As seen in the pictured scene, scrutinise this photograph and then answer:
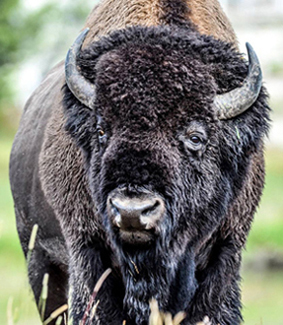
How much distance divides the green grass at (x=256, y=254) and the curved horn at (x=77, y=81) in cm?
307

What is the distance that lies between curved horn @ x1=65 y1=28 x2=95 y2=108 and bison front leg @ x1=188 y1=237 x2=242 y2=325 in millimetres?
1465

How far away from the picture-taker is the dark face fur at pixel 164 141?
502 cm

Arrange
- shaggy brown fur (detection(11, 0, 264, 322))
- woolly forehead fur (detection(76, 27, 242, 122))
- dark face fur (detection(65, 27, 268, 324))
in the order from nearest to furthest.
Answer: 1. dark face fur (detection(65, 27, 268, 324))
2. woolly forehead fur (detection(76, 27, 242, 122))
3. shaggy brown fur (detection(11, 0, 264, 322))

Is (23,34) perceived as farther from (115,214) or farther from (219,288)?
(115,214)

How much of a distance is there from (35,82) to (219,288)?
145 ft

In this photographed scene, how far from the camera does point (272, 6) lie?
43.9 m

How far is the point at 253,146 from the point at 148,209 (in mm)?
1167

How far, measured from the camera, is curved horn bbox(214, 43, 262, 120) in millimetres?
5410

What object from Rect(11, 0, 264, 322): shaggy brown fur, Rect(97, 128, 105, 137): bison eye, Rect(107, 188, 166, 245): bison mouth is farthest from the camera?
Rect(11, 0, 264, 322): shaggy brown fur

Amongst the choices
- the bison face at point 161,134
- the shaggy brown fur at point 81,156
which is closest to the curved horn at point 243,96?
the bison face at point 161,134

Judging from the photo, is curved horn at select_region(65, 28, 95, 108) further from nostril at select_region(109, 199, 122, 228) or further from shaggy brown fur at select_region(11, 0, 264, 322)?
nostril at select_region(109, 199, 122, 228)

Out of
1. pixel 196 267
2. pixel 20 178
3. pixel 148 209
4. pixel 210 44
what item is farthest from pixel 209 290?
pixel 20 178

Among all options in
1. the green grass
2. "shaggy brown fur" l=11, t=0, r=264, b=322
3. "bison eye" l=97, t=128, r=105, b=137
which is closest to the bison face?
"bison eye" l=97, t=128, r=105, b=137

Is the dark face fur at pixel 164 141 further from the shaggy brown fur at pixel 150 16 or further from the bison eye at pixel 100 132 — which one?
the shaggy brown fur at pixel 150 16
